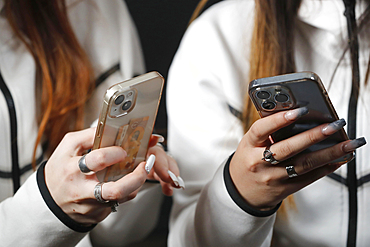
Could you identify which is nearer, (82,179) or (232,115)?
(82,179)

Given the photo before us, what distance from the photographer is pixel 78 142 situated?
1.00ft

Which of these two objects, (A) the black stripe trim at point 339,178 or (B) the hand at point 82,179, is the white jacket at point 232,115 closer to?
(A) the black stripe trim at point 339,178

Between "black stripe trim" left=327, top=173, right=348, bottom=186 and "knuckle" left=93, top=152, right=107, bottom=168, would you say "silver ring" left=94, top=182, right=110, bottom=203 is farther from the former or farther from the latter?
"black stripe trim" left=327, top=173, right=348, bottom=186

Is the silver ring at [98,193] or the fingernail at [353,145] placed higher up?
the fingernail at [353,145]

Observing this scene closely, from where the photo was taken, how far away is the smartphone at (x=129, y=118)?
0.28 m

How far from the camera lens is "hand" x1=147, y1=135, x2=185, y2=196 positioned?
36 centimetres

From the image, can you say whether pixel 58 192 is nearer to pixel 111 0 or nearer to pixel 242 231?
pixel 242 231

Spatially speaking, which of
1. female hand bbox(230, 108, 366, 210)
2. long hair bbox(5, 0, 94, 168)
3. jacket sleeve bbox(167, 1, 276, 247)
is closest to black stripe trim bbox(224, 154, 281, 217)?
female hand bbox(230, 108, 366, 210)

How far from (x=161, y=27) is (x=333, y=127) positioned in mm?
524

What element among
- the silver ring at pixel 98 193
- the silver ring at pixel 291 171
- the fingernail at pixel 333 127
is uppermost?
the fingernail at pixel 333 127

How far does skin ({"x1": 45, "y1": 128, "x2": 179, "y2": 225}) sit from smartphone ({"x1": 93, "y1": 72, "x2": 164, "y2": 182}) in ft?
0.05

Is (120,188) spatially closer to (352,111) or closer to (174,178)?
(174,178)

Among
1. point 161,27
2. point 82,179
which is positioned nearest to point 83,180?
point 82,179

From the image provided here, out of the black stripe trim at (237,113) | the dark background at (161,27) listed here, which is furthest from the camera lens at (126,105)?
the dark background at (161,27)
